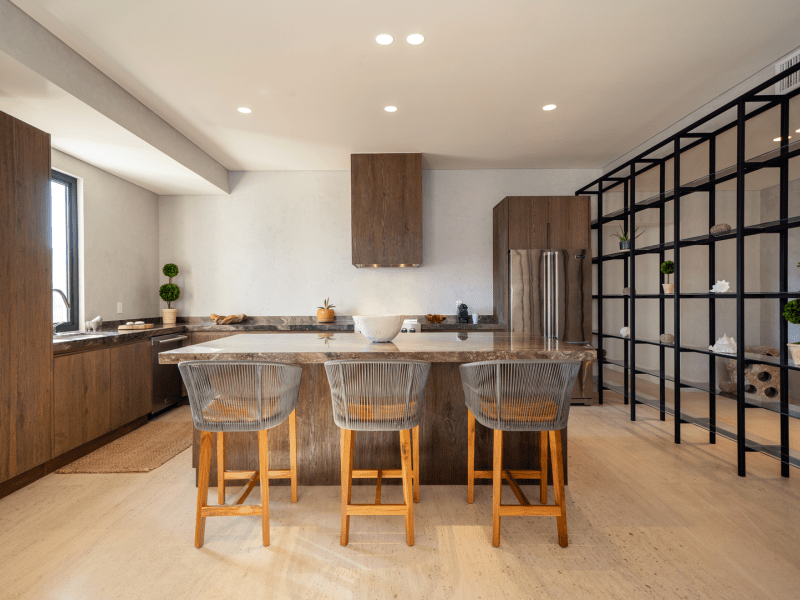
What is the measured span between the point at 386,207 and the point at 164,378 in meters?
2.91

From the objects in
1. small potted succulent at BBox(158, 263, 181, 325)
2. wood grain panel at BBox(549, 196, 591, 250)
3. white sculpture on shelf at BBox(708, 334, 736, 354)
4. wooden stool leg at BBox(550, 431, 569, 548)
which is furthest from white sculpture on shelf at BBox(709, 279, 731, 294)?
small potted succulent at BBox(158, 263, 181, 325)

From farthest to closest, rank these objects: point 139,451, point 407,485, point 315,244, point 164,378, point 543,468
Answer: point 315,244, point 164,378, point 139,451, point 543,468, point 407,485

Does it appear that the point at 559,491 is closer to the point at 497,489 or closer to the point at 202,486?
the point at 497,489

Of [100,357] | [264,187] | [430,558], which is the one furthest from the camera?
[264,187]

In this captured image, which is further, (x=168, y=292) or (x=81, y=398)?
(x=168, y=292)

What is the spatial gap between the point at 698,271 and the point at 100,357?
21.6 ft

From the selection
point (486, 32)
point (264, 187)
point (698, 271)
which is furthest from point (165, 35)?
point (698, 271)

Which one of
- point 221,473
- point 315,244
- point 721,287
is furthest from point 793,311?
point 315,244

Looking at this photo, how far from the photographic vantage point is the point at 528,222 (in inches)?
184

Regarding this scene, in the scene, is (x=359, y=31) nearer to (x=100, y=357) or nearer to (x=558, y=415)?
(x=558, y=415)

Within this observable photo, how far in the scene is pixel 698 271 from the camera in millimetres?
5426

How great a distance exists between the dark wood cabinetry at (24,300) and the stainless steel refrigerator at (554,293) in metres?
3.99

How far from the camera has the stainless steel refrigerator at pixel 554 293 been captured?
4590 millimetres

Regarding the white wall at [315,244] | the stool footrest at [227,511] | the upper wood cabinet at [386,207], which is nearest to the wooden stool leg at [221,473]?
the stool footrest at [227,511]
